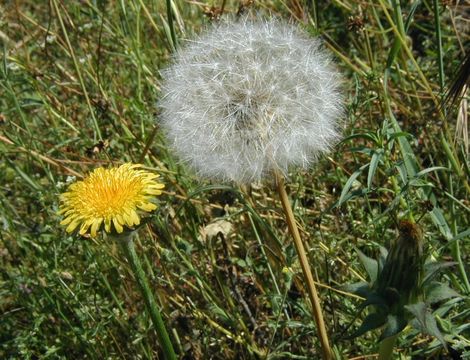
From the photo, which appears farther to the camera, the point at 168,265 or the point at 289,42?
the point at 168,265

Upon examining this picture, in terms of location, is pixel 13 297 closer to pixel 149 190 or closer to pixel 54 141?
pixel 54 141

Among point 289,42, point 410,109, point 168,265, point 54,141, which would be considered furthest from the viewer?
point 54,141

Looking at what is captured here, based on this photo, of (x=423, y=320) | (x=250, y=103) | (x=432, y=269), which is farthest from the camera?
(x=250, y=103)

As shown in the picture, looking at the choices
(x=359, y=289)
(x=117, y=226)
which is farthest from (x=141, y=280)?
(x=359, y=289)

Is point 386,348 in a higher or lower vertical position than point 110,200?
lower

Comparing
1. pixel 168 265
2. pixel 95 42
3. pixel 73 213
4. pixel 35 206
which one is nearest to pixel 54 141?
pixel 35 206

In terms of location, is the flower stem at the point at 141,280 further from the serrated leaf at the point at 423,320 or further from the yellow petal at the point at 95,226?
the serrated leaf at the point at 423,320

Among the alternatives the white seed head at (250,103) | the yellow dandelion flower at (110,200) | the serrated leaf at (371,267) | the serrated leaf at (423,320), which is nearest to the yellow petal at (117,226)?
the yellow dandelion flower at (110,200)

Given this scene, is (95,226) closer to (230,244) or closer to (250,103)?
(250,103)
